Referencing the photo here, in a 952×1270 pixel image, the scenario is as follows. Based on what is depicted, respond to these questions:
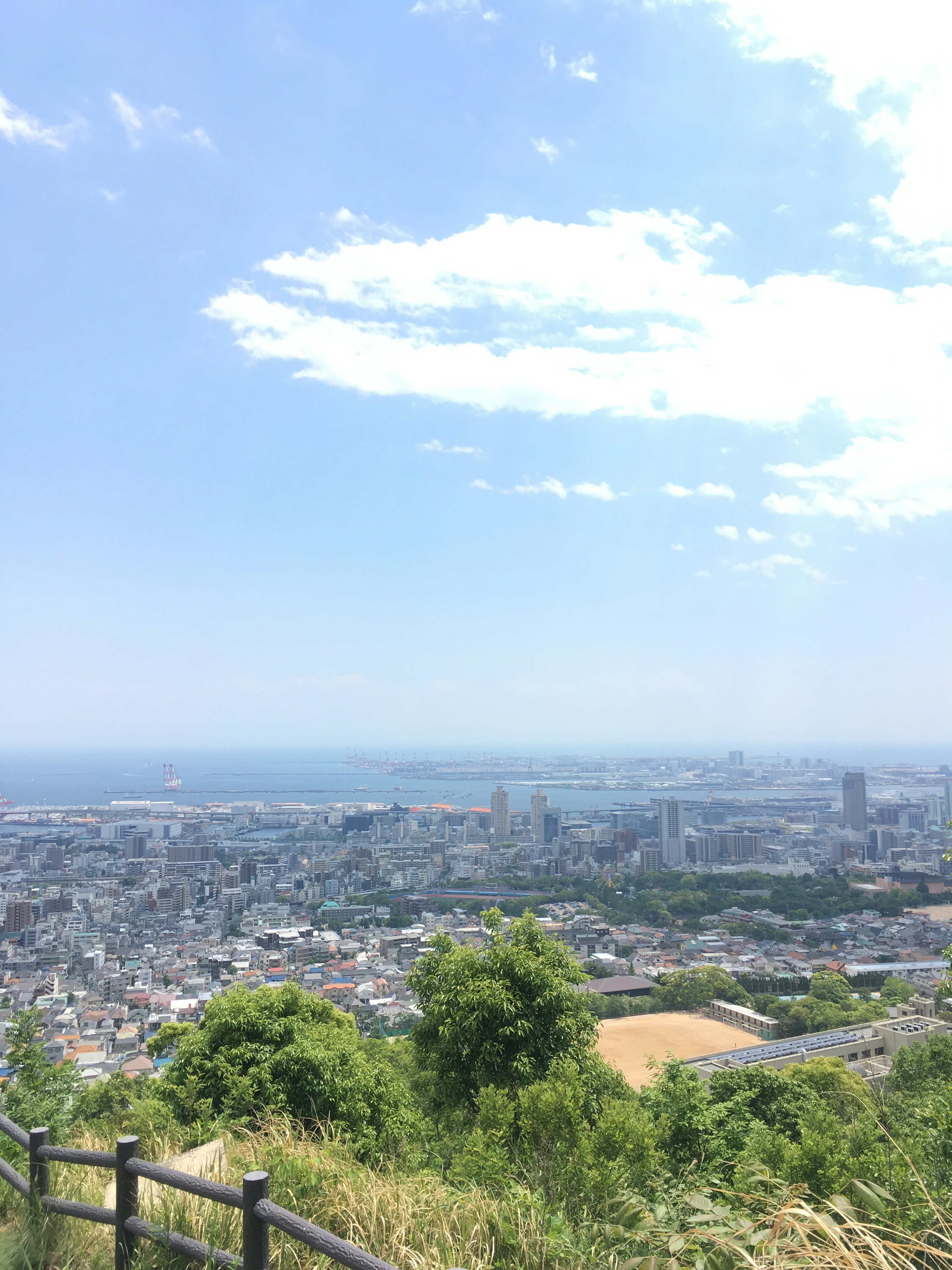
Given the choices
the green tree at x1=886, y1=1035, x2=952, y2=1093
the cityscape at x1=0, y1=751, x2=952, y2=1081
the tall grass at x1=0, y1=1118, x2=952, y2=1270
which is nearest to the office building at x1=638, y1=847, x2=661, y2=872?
the cityscape at x1=0, y1=751, x2=952, y2=1081

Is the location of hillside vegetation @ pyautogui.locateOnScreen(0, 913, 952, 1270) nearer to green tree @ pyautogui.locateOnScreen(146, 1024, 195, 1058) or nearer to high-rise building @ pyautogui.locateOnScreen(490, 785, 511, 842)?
green tree @ pyautogui.locateOnScreen(146, 1024, 195, 1058)

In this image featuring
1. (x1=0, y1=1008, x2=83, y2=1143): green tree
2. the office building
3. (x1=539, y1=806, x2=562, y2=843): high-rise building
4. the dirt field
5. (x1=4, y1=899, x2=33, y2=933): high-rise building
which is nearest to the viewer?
(x1=0, y1=1008, x2=83, y2=1143): green tree

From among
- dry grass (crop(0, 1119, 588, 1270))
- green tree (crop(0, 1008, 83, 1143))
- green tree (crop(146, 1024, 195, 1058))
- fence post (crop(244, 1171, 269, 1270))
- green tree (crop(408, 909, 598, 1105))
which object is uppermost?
fence post (crop(244, 1171, 269, 1270))

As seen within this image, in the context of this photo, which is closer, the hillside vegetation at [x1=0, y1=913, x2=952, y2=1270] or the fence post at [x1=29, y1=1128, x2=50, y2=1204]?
the hillside vegetation at [x1=0, y1=913, x2=952, y2=1270]

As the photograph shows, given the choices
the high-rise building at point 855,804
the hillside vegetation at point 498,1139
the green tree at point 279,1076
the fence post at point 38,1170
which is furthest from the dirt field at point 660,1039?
the high-rise building at point 855,804

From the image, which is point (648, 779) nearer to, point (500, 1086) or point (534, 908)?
point (534, 908)

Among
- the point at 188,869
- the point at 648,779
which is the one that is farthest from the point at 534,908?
the point at 648,779

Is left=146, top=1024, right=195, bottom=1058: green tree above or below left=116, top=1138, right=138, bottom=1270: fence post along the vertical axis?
below

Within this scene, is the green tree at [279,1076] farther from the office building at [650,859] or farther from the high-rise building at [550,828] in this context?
the high-rise building at [550,828]
